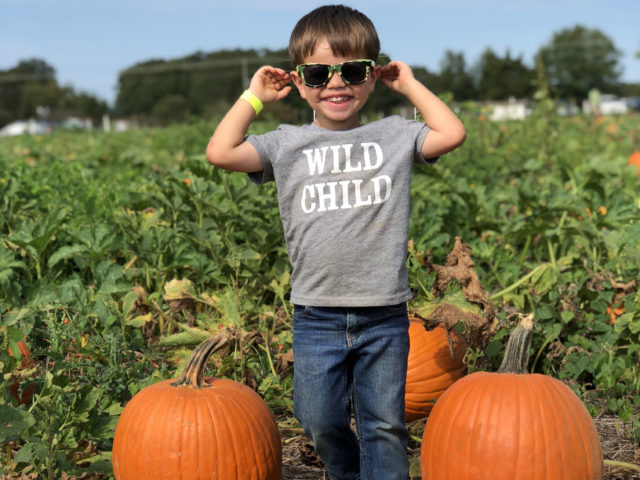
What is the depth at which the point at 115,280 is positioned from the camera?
3822mm

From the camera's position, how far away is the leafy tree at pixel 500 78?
279 ft

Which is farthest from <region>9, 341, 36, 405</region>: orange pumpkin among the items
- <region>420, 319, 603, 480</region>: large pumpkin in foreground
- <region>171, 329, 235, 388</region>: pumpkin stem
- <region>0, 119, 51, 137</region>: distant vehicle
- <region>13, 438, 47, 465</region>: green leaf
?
<region>0, 119, 51, 137</region>: distant vehicle

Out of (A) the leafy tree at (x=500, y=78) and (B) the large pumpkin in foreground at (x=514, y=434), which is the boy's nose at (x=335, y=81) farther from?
(A) the leafy tree at (x=500, y=78)

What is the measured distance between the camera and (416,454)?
9.54 feet

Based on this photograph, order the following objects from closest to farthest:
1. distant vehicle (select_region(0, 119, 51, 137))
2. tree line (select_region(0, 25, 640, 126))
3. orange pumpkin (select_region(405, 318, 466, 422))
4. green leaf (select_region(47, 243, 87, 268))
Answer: orange pumpkin (select_region(405, 318, 466, 422)) → green leaf (select_region(47, 243, 87, 268)) → distant vehicle (select_region(0, 119, 51, 137)) → tree line (select_region(0, 25, 640, 126))

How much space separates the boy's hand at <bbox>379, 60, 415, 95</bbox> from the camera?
8.18 feet

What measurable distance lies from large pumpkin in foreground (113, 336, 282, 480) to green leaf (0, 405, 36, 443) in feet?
1.03

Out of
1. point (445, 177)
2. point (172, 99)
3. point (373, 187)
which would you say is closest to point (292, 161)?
point (373, 187)

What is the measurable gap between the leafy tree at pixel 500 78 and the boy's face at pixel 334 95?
280 ft

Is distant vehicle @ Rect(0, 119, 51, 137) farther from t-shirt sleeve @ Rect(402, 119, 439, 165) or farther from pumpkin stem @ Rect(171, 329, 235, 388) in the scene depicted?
t-shirt sleeve @ Rect(402, 119, 439, 165)

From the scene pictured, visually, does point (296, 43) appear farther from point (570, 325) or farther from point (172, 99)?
point (172, 99)

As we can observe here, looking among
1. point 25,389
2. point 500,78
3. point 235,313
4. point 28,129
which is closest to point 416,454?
point 235,313

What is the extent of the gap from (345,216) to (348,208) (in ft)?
0.09

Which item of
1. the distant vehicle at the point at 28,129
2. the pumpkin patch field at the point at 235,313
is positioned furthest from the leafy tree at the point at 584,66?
the pumpkin patch field at the point at 235,313
